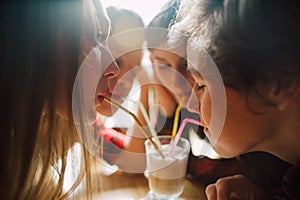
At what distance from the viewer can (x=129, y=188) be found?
0.74m

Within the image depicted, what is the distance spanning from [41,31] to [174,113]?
47 cm

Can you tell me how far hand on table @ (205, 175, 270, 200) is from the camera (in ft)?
2.07

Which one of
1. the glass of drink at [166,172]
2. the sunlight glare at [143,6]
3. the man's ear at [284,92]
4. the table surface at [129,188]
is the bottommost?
the table surface at [129,188]

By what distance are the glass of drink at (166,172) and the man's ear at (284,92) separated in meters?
0.23

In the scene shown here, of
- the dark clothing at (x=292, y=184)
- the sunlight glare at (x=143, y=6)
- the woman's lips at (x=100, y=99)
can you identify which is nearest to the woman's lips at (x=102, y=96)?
the woman's lips at (x=100, y=99)

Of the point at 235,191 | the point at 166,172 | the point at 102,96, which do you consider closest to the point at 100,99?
the point at 102,96

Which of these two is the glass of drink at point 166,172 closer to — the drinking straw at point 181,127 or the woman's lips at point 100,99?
the drinking straw at point 181,127

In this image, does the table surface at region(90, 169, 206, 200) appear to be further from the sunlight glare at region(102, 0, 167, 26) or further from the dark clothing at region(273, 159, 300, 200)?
the sunlight glare at region(102, 0, 167, 26)

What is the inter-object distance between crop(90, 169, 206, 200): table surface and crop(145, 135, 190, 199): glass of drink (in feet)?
0.07

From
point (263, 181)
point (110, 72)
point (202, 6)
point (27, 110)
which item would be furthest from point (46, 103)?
point (263, 181)

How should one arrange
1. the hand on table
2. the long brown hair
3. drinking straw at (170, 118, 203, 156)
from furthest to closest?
drinking straw at (170, 118, 203, 156) < the hand on table < the long brown hair

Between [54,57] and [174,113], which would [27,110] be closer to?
[54,57]

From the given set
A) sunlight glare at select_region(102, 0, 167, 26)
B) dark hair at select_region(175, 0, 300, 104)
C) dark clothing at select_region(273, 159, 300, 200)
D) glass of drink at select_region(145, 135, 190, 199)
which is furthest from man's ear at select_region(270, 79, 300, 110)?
sunlight glare at select_region(102, 0, 167, 26)

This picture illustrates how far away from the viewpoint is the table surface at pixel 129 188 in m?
0.71
